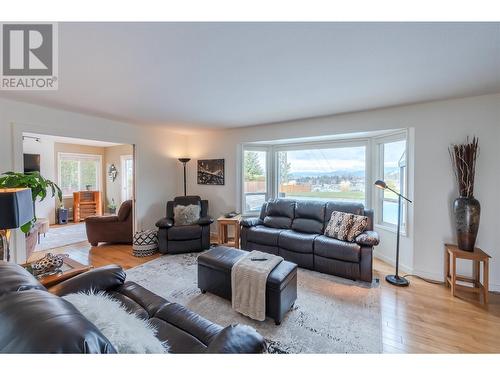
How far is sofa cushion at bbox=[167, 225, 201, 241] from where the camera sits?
12.3ft

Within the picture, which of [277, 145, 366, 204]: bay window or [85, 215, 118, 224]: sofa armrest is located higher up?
[277, 145, 366, 204]: bay window

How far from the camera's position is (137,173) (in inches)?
170

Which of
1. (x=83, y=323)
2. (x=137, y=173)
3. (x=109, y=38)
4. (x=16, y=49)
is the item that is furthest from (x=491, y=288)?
(x=137, y=173)

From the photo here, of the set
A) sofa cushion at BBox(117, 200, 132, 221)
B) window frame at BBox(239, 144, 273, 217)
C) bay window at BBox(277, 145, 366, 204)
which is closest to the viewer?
bay window at BBox(277, 145, 366, 204)

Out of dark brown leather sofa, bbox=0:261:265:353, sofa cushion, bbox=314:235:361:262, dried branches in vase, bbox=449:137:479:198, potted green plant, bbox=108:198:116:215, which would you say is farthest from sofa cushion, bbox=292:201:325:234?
potted green plant, bbox=108:198:116:215

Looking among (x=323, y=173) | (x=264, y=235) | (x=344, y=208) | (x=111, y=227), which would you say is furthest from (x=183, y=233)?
(x=323, y=173)

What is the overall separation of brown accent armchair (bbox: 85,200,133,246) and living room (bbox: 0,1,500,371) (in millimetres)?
25

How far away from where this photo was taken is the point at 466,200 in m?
2.50

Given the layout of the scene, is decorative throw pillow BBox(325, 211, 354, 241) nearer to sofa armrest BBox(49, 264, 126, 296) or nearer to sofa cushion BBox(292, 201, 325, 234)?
sofa cushion BBox(292, 201, 325, 234)

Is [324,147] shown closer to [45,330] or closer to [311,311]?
[311,311]

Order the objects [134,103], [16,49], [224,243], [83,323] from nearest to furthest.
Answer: [83,323]
[16,49]
[134,103]
[224,243]

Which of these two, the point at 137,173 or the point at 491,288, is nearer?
the point at 491,288
